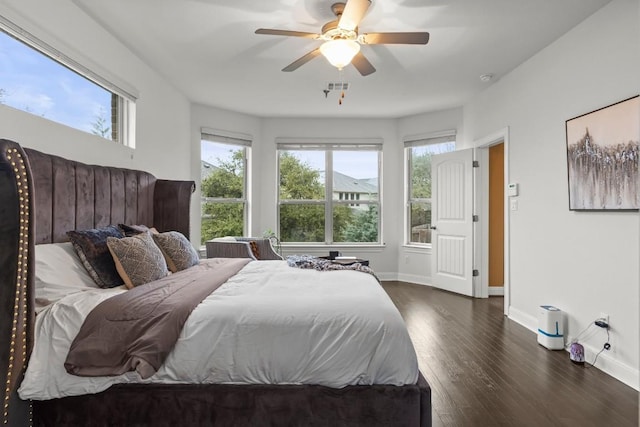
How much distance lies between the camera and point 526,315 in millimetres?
3805

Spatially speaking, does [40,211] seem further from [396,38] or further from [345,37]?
[396,38]

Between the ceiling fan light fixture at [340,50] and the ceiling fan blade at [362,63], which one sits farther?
the ceiling fan blade at [362,63]

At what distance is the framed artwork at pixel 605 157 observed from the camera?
98.2 inches

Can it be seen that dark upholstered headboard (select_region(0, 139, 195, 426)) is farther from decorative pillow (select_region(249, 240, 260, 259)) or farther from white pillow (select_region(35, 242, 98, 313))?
decorative pillow (select_region(249, 240, 260, 259))

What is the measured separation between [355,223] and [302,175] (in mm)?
1190

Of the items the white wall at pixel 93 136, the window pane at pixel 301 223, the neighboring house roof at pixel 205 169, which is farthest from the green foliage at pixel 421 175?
the white wall at pixel 93 136

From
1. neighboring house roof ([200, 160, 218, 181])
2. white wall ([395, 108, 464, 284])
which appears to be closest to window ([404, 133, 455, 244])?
white wall ([395, 108, 464, 284])

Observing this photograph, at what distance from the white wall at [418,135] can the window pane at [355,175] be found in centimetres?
47

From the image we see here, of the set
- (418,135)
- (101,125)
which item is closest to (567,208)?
(418,135)

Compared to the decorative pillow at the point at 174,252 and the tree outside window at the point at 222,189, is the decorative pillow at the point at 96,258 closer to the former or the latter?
the decorative pillow at the point at 174,252

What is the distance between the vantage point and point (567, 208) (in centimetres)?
319

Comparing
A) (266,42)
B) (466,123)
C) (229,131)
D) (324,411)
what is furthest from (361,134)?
(324,411)

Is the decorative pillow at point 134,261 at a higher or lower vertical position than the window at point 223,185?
lower

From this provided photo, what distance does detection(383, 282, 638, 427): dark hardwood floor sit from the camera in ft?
6.80
